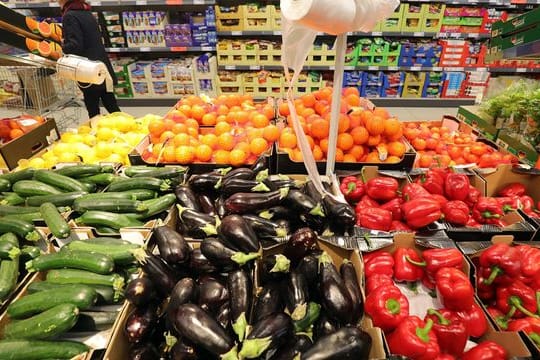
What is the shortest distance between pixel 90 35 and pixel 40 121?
149cm

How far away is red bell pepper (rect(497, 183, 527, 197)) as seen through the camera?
5.31 ft

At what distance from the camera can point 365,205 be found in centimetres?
146

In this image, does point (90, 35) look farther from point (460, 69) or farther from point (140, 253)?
point (460, 69)

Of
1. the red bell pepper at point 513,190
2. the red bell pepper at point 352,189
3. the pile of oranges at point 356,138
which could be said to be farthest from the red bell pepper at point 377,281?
the red bell pepper at point 513,190

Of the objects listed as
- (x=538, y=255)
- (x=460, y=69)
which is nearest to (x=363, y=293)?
(x=538, y=255)

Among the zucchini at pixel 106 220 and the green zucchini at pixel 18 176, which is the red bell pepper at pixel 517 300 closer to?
the zucchini at pixel 106 220

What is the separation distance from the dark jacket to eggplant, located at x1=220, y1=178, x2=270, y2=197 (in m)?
2.97

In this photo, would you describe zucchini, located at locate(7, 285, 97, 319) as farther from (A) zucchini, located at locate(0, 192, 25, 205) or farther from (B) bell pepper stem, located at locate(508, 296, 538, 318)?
(B) bell pepper stem, located at locate(508, 296, 538, 318)

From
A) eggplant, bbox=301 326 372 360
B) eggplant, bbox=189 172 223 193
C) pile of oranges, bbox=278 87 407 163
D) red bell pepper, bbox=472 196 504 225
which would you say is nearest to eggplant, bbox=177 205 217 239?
eggplant, bbox=189 172 223 193

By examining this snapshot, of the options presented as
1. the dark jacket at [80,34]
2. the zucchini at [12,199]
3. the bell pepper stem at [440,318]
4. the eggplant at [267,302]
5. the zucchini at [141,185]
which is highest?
the dark jacket at [80,34]

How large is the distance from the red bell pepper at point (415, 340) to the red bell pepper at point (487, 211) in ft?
2.39

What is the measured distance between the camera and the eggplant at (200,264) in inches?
42.5

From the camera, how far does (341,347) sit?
824mm

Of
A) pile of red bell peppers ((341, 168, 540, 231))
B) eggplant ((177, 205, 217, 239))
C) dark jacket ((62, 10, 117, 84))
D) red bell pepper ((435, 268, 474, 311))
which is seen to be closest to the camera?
red bell pepper ((435, 268, 474, 311))
